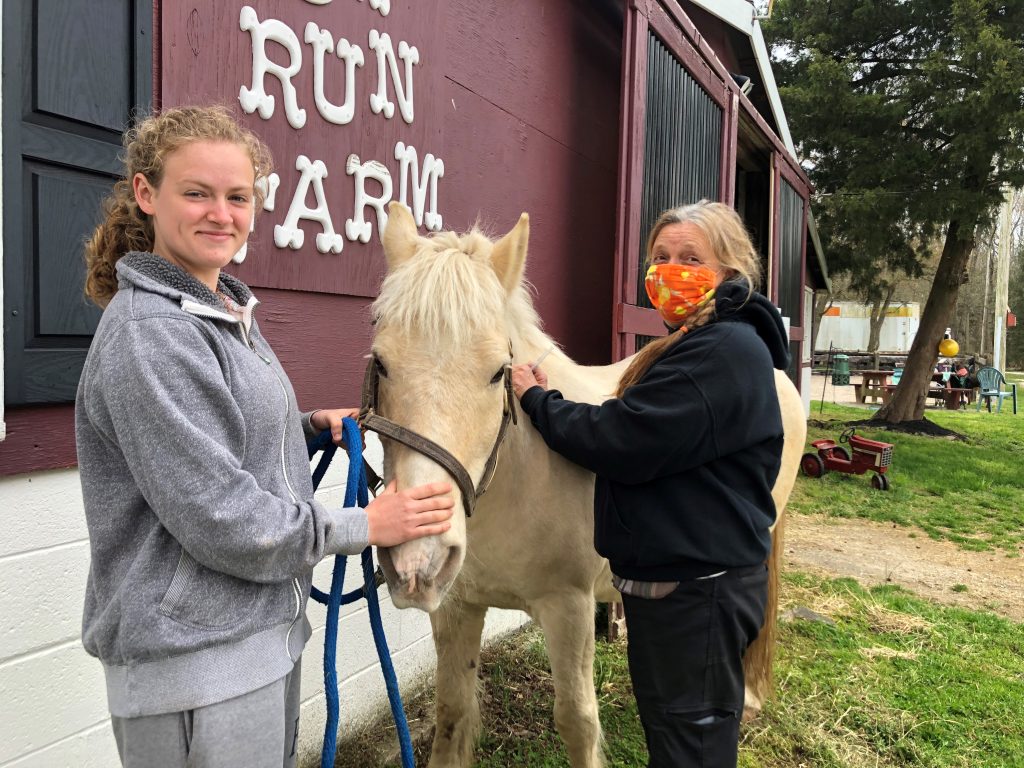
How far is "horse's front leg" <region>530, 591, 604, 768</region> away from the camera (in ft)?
6.34

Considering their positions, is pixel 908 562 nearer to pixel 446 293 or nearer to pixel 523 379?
pixel 523 379

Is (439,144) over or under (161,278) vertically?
over

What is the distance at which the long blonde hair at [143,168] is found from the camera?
3.34ft

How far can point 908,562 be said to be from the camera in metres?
4.95

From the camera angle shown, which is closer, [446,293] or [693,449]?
[446,293]

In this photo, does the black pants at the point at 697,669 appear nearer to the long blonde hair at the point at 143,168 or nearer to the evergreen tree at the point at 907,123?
the long blonde hair at the point at 143,168

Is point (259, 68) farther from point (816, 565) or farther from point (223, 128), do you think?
point (816, 565)

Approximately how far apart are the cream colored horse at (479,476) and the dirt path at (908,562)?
231cm

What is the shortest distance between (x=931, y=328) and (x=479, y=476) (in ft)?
40.4

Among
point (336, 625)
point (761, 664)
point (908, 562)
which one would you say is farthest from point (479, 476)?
point (908, 562)

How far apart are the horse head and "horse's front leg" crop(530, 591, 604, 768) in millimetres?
645

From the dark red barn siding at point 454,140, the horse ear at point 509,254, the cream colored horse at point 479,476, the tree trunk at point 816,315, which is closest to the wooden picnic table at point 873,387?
the tree trunk at point 816,315

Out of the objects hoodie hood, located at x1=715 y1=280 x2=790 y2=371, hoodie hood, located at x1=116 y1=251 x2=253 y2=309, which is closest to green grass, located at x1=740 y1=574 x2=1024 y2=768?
hoodie hood, located at x1=715 y1=280 x2=790 y2=371

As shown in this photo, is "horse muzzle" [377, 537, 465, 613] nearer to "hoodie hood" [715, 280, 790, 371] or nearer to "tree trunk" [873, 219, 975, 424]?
"hoodie hood" [715, 280, 790, 371]
